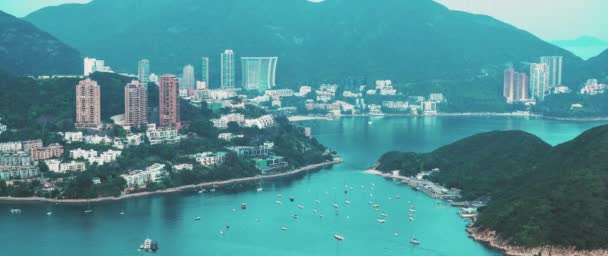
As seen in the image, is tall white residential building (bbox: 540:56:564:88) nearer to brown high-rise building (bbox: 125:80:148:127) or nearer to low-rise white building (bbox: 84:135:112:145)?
brown high-rise building (bbox: 125:80:148:127)

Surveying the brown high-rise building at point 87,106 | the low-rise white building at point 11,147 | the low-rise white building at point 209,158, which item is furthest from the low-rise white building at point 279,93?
the low-rise white building at point 11,147

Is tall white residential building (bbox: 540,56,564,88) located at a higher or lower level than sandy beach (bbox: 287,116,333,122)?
higher

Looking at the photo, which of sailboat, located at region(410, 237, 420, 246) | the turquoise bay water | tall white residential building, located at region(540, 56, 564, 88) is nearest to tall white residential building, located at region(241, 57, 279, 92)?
tall white residential building, located at region(540, 56, 564, 88)

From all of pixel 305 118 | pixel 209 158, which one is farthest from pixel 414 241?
pixel 305 118

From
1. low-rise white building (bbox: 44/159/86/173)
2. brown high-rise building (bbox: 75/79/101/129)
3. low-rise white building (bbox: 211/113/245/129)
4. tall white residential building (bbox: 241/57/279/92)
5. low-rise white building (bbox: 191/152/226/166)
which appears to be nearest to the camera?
low-rise white building (bbox: 44/159/86/173)

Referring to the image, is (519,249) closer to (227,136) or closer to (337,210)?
(337,210)
